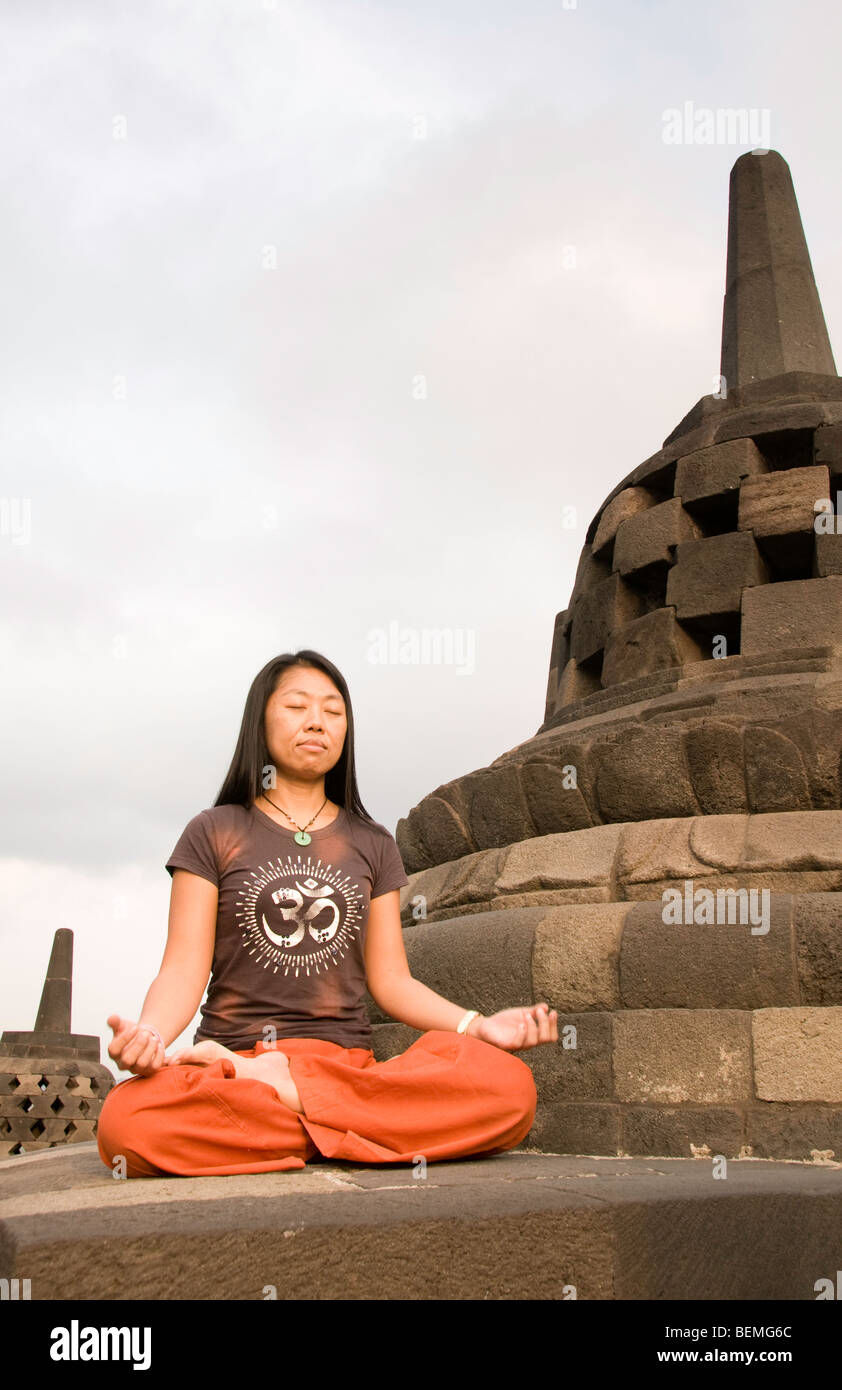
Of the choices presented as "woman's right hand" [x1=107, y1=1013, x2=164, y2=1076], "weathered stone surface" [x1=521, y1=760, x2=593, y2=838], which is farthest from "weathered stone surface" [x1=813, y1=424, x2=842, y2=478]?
"woman's right hand" [x1=107, y1=1013, x2=164, y2=1076]

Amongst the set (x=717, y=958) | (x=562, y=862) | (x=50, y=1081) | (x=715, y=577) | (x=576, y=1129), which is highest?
(x=715, y=577)

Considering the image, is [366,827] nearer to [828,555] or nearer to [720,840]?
[720,840]

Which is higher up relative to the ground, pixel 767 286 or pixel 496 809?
pixel 767 286

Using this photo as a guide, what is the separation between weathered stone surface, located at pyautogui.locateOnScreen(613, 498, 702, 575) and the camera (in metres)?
6.27

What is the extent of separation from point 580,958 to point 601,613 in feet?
10.2

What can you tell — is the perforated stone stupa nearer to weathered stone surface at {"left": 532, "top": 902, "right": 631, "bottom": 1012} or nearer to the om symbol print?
weathered stone surface at {"left": 532, "top": 902, "right": 631, "bottom": 1012}

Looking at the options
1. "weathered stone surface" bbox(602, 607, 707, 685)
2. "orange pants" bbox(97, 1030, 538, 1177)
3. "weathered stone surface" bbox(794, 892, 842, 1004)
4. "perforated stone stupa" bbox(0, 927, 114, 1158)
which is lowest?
"perforated stone stupa" bbox(0, 927, 114, 1158)

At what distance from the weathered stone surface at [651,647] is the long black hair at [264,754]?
303 centimetres

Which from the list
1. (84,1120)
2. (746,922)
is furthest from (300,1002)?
(84,1120)

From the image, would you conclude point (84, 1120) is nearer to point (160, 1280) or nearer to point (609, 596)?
point (609, 596)

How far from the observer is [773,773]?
4188mm

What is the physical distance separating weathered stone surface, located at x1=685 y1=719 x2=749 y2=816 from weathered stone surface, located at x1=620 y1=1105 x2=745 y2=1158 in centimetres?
125

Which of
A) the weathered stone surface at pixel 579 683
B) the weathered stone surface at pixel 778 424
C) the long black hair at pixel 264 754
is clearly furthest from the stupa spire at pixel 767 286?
the long black hair at pixel 264 754

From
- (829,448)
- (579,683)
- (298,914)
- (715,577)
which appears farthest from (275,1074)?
(829,448)
